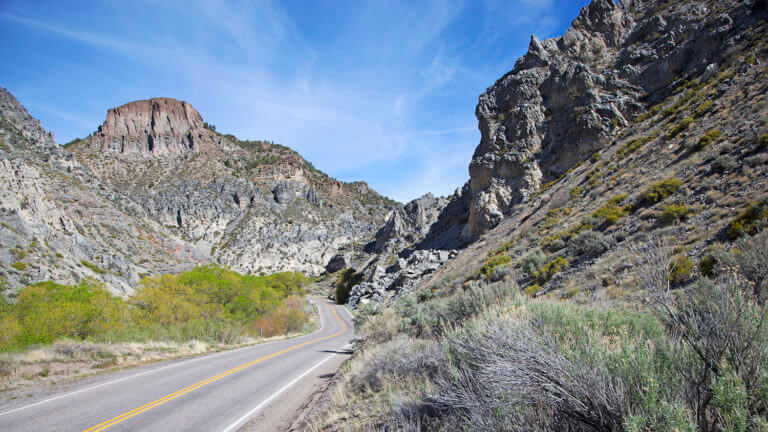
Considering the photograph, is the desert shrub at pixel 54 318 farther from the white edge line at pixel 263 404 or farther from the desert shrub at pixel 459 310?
the desert shrub at pixel 459 310

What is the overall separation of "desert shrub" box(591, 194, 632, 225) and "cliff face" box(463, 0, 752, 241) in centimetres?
1439

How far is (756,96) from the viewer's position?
13.4 meters

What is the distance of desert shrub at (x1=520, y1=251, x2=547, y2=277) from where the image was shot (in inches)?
488

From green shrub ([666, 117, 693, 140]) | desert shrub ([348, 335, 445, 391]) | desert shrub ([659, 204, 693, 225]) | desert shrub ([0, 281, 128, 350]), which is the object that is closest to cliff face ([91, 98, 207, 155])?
desert shrub ([0, 281, 128, 350])

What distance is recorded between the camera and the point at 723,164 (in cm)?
1034

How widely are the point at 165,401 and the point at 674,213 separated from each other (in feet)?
49.8

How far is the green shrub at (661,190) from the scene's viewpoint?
1141cm

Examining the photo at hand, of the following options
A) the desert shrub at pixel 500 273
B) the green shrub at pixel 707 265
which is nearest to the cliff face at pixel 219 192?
the desert shrub at pixel 500 273

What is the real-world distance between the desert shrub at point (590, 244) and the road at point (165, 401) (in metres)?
10.8

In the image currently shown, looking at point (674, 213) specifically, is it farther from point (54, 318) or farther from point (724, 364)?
point (54, 318)

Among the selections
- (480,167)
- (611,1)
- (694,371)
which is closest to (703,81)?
(480,167)

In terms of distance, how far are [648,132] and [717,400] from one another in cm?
2579

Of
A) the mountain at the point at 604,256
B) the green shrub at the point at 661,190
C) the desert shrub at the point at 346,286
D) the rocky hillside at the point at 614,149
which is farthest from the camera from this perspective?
the desert shrub at the point at 346,286

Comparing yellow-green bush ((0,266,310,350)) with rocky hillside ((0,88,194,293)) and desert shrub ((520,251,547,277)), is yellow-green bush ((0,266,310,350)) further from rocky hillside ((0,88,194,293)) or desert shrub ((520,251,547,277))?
desert shrub ((520,251,547,277))
